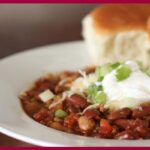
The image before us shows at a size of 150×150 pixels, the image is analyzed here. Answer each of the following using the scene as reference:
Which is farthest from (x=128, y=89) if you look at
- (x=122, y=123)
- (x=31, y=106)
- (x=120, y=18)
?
(x=120, y=18)

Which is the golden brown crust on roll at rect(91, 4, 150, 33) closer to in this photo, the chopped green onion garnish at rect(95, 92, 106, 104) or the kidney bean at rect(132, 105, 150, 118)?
the chopped green onion garnish at rect(95, 92, 106, 104)

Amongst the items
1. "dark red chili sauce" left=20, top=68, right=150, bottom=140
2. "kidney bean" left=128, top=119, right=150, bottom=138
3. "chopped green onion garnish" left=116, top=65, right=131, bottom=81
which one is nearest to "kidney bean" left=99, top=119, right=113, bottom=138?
"dark red chili sauce" left=20, top=68, right=150, bottom=140

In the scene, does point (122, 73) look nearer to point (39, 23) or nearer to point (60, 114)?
point (60, 114)

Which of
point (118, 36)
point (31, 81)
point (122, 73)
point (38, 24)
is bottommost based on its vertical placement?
point (38, 24)

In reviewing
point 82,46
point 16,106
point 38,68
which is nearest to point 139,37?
point 82,46

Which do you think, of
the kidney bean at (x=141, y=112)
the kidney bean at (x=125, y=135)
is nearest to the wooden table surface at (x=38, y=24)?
the kidney bean at (x=141, y=112)
